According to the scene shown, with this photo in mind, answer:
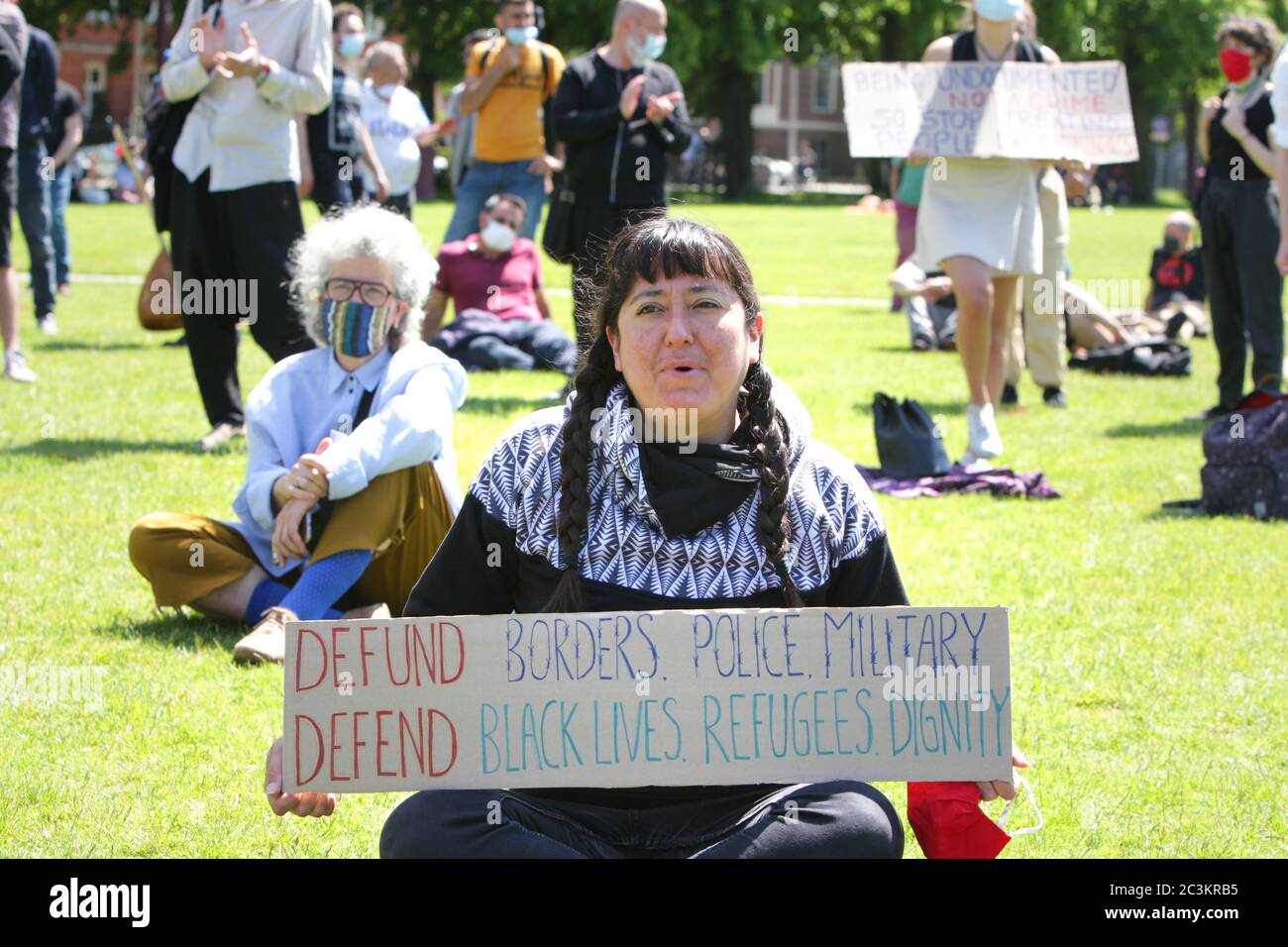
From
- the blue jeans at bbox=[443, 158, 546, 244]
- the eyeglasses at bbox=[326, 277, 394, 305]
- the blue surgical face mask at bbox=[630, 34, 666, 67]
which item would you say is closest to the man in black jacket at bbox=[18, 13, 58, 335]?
the blue jeans at bbox=[443, 158, 546, 244]

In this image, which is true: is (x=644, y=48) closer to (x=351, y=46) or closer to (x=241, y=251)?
(x=241, y=251)

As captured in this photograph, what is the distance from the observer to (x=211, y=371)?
822 centimetres

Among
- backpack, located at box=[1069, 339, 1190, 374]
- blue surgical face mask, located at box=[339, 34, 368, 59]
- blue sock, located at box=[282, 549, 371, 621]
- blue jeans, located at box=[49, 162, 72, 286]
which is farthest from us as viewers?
blue jeans, located at box=[49, 162, 72, 286]

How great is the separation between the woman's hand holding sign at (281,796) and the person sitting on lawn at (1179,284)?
13.0 m

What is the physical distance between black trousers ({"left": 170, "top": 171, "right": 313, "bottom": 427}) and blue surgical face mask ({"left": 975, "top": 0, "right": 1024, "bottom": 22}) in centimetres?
354

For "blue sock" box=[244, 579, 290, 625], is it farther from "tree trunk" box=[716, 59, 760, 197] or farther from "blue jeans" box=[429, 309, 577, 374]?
"tree trunk" box=[716, 59, 760, 197]

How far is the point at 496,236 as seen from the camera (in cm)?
1157

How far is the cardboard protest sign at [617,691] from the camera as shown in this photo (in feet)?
9.77

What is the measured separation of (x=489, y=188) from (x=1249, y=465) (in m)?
6.13

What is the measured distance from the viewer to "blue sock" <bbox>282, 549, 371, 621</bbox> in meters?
5.04

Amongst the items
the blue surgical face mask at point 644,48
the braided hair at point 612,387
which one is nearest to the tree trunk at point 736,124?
the blue surgical face mask at point 644,48

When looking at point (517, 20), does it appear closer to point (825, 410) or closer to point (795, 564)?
point (825, 410)
